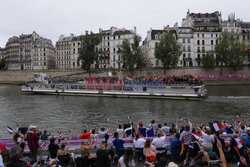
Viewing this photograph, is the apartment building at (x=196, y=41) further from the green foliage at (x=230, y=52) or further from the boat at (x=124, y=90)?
the boat at (x=124, y=90)

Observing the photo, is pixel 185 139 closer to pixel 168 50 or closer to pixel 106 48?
pixel 168 50

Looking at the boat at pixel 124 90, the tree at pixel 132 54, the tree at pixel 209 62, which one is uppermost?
the tree at pixel 132 54

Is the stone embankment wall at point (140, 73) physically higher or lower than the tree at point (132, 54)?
lower

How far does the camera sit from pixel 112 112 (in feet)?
94.8

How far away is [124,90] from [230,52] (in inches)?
1719

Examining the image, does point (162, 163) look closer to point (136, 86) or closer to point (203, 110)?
point (203, 110)

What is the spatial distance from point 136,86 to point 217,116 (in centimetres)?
2160

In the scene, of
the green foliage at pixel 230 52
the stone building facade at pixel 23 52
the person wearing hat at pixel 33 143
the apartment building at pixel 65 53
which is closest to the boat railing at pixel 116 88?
the person wearing hat at pixel 33 143

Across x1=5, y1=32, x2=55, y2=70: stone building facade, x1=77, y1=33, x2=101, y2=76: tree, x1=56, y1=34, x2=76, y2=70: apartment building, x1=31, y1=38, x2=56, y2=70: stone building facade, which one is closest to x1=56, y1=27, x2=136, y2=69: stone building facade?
x1=56, y1=34, x2=76, y2=70: apartment building

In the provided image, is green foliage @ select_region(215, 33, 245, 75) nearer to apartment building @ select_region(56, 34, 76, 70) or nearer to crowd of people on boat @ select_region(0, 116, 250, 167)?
apartment building @ select_region(56, 34, 76, 70)

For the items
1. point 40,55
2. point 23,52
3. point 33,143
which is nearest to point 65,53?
point 40,55

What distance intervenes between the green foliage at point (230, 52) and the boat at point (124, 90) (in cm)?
3656

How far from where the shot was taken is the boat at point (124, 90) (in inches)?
1558

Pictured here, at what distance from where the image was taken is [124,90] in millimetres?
45531
